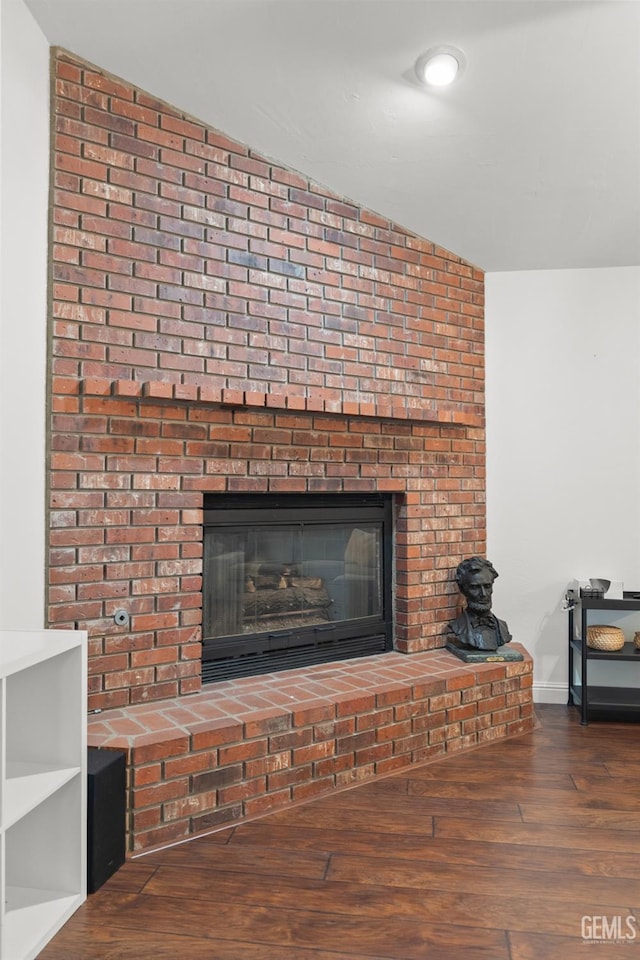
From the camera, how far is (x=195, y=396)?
7.51ft

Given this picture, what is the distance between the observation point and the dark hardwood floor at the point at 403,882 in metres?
1.55

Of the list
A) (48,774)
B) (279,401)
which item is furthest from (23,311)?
(48,774)

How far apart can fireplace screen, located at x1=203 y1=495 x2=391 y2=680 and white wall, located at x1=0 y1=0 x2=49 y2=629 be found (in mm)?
731

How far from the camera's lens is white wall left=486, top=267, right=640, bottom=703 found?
3.37m

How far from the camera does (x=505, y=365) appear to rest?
3410mm

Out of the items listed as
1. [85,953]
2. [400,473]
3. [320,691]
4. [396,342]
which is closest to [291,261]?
[396,342]

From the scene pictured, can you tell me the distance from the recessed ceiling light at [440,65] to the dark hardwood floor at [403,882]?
7.78 ft

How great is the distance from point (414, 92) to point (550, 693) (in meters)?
2.78

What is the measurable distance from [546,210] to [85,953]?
3.07 m

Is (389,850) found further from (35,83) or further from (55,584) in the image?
(35,83)

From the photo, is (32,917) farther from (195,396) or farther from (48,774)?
(195,396)

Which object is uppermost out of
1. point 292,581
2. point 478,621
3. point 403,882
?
point 292,581

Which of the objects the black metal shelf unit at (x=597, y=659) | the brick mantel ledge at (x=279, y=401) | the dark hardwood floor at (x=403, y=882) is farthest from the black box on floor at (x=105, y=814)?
the black metal shelf unit at (x=597, y=659)

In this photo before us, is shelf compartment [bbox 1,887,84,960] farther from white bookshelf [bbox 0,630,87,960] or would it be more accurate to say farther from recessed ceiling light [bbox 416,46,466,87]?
recessed ceiling light [bbox 416,46,466,87]
